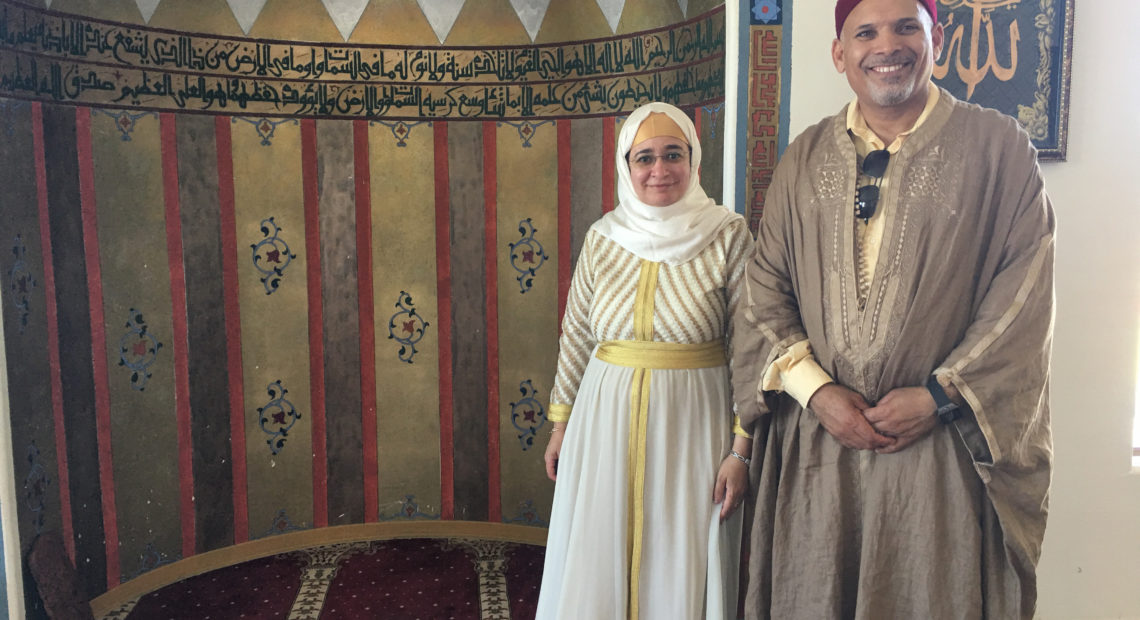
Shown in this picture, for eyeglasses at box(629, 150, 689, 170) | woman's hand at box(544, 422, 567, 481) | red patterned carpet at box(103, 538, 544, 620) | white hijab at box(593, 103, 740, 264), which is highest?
eyeglasses at box(629, 150, 689, 170)

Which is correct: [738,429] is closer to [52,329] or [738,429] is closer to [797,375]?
[797,375]

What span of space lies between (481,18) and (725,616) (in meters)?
2.54

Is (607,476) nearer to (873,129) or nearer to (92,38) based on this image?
(873,129)

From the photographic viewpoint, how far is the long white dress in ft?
6.10

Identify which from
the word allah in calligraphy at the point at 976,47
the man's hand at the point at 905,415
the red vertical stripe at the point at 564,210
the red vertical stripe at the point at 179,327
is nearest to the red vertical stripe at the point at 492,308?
the red vertical stripe at the point at 564,210

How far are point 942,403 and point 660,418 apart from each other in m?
0.61

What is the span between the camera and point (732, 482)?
5.98 ft

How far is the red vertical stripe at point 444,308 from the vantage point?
3455 mm

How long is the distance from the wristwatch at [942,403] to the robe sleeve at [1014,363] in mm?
20

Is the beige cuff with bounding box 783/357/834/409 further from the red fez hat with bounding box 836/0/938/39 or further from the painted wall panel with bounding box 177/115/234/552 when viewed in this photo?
the painted wall panel with bounding box 177/115/234/552

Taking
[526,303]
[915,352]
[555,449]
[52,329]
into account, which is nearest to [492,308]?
[526,303]

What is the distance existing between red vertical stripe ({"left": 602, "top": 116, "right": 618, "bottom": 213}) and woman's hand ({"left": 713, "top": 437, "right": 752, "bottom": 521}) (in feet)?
5.47

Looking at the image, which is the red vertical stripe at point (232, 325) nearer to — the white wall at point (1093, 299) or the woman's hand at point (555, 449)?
the woman's hand at point (555, 449)

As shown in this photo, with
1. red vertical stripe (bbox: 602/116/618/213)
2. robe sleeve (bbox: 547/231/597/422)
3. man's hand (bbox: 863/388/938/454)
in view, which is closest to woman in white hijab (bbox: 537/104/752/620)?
robe sleeve (bbox: 547/231/597/422)
